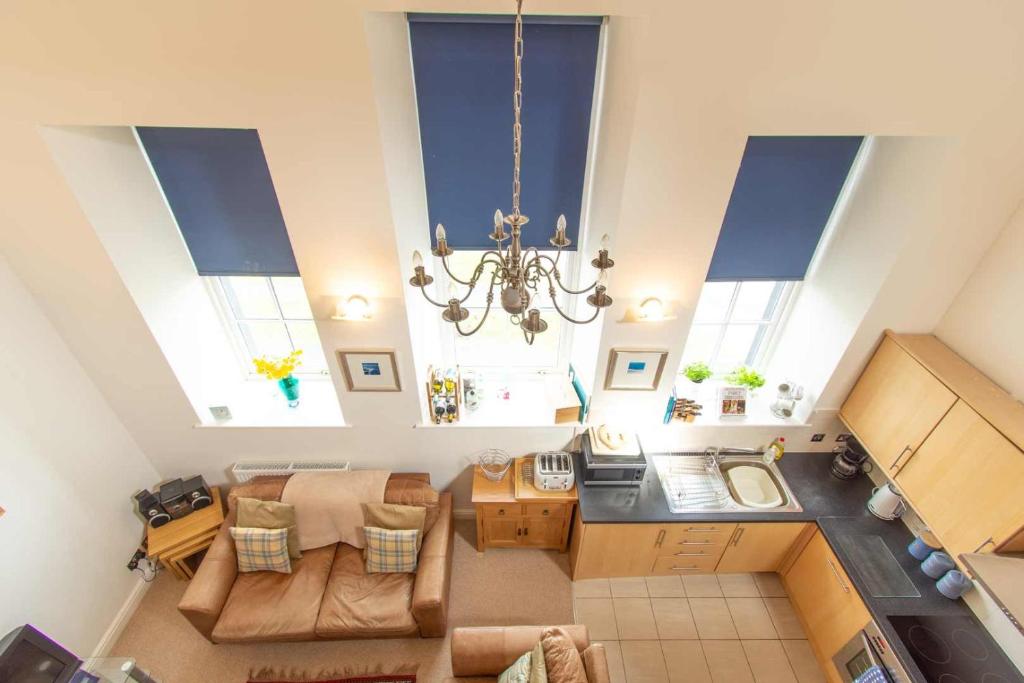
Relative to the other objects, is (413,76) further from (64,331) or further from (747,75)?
(64,331)

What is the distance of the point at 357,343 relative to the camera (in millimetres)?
2803

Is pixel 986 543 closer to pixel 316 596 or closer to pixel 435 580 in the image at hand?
pixel 435 580

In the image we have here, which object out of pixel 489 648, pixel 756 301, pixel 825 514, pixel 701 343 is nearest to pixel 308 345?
pixel 489 648

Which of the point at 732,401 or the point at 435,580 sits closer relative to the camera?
the point at 435,580

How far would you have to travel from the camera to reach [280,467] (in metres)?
3.36

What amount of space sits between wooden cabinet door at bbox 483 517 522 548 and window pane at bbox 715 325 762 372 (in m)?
2.10

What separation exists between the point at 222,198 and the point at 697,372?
11.1 ft

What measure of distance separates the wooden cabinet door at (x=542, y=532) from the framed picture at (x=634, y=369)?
1.17 meters

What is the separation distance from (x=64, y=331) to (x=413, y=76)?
262cm

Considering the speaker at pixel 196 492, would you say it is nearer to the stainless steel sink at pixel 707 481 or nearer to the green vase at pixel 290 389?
the green vase at pixel 290 389

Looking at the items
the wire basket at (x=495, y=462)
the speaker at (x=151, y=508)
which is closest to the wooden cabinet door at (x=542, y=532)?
the wire basket at (x=495, y=462)

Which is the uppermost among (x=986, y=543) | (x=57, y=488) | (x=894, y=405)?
(x=894, y=405)

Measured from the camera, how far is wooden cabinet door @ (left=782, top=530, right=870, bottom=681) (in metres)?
2.62

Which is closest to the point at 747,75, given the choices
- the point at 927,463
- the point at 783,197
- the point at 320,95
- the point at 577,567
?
the point at 783,197
